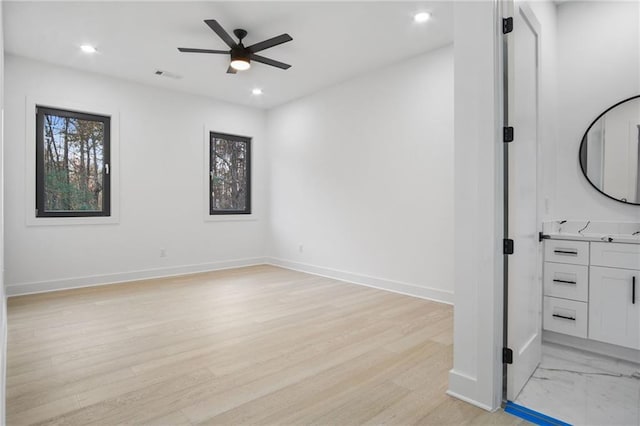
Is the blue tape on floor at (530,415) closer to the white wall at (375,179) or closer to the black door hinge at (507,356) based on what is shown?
the black door hinge at (507,356)

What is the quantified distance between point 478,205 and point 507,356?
835 mm

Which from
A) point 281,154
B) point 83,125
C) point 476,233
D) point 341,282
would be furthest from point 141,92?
point 476,233

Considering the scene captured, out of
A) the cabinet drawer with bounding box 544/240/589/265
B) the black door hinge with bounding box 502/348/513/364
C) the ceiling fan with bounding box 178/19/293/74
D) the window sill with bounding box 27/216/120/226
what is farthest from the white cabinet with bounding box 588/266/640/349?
the window sill with bounding box 27/216/120/226

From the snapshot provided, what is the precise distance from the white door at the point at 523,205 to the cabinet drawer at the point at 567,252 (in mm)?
516

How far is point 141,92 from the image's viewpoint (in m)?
5.10

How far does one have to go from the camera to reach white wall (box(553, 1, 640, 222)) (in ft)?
9.41

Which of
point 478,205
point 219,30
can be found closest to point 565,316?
point 478,205

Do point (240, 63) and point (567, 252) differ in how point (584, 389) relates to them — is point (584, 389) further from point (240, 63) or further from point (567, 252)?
point (240, 63)

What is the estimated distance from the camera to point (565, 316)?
2.71 metres

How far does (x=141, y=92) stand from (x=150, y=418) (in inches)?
181

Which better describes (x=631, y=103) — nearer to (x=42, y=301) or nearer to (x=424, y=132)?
(x=424, y=132)

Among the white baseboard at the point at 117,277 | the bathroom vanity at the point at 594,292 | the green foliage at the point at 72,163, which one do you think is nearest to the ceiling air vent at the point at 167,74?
the green foliage at the point at 72,163

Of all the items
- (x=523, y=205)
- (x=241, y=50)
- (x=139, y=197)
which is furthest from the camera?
(x=139, y=197)

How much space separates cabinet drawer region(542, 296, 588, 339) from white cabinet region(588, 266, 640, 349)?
5 centimetres
